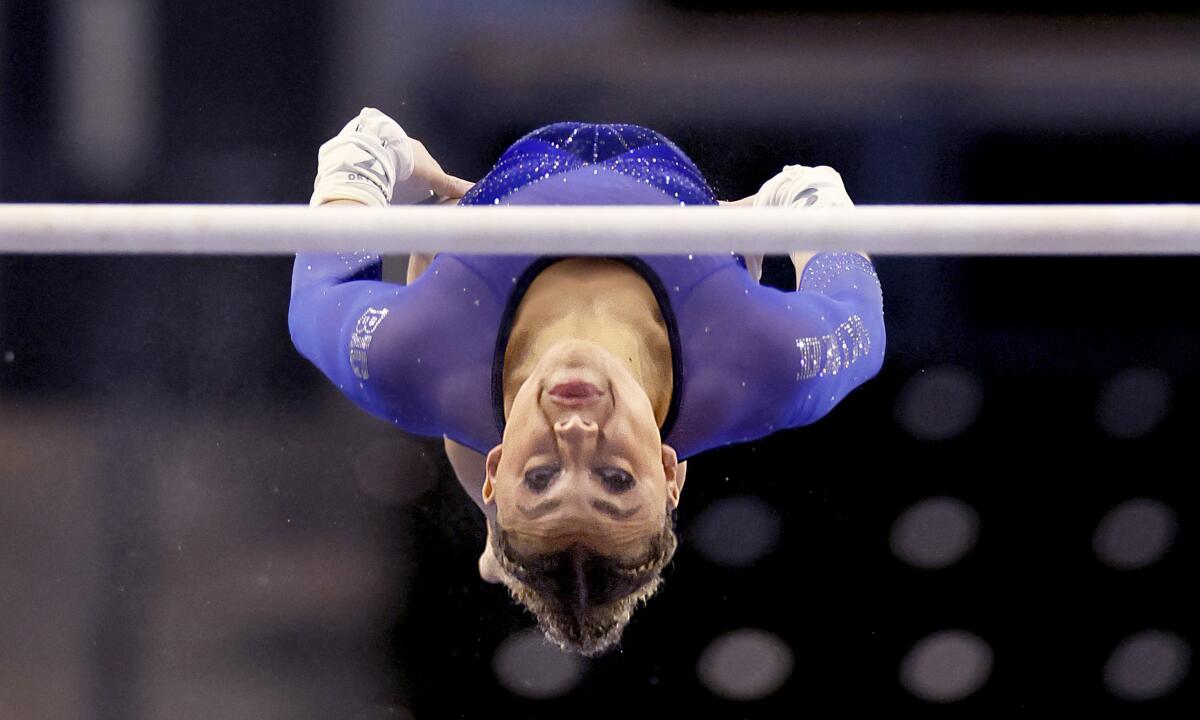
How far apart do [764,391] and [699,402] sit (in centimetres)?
5

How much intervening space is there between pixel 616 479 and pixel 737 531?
573 millimetres

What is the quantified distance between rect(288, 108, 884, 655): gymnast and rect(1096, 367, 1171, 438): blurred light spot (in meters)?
0.47

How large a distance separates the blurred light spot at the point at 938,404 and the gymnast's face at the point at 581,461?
1.91ft

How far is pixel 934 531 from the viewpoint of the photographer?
132 centimetres

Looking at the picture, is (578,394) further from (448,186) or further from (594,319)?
(448,186)

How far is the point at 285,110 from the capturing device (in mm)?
1373

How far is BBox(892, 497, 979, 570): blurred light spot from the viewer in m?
1.32

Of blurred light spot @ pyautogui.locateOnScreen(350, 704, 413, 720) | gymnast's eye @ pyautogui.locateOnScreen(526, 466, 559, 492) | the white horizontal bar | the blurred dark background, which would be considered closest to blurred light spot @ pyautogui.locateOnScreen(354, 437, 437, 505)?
the blurred dark background

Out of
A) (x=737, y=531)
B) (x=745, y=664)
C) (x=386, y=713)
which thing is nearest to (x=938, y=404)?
(x=737, y=531)

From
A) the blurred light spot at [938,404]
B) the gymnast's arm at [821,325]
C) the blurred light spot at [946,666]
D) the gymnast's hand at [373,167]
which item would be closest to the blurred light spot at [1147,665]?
the blurred light spot at [946,666]

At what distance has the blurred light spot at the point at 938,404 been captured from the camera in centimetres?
131

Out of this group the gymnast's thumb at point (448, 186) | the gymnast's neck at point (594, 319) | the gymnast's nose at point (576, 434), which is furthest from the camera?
the gymnast's thumb at point (448, 186)

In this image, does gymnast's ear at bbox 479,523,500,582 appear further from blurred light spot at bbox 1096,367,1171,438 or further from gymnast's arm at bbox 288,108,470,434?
blurred light spot at bbox 1096,367,1171,438

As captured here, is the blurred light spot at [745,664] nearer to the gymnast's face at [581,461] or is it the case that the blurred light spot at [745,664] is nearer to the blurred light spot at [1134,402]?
the blurred light spot at [1134,402]
